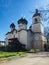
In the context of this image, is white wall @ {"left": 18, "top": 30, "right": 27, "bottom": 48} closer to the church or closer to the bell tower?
the church

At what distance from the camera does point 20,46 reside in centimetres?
3384

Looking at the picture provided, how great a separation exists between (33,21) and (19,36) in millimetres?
6394

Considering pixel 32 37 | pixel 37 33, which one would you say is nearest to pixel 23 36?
pixel 32 37

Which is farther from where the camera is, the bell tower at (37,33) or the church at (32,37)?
the bell tower at (37,33)

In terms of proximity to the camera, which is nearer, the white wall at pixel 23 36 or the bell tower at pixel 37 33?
the white wall at pixel 23 36

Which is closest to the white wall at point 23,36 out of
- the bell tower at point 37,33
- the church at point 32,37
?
the church at point 32,37

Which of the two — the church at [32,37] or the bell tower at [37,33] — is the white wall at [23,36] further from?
the bell tower at [37,33]

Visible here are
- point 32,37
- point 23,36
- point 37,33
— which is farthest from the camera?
point 32,37

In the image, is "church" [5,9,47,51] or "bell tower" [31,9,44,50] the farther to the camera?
"bell tower" [31,9,44,50]

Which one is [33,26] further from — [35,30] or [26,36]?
[26,36]

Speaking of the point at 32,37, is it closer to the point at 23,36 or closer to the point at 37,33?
the point at 37,33

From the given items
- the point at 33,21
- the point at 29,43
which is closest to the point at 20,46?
the point at 29,43

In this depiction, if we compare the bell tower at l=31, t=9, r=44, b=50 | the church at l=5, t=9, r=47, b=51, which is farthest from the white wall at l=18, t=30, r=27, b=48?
the bell tower at l=31, t=9, r=44, b=50

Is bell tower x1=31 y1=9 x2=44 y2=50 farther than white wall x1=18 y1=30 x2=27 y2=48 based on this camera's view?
Yes
